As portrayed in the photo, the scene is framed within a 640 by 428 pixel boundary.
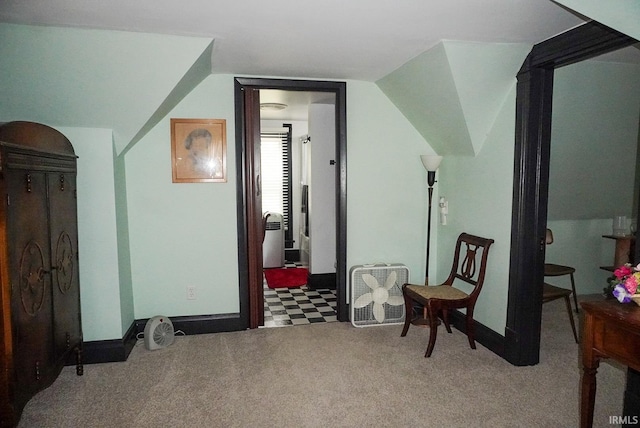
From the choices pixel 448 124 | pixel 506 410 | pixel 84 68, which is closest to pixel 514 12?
pixel 448 124

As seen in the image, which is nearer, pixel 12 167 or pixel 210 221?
pixel 12 167

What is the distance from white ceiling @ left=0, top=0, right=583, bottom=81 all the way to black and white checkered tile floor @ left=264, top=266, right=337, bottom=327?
230cm

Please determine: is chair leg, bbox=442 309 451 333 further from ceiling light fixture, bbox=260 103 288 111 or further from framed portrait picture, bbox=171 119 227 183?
ceiling light fixture, bbox=260 103 288 111

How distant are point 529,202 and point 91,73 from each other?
2.94 metres

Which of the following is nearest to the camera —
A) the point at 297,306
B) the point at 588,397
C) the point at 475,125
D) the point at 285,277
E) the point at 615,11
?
the point at 615,11

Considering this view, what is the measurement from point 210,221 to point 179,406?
1.53 m

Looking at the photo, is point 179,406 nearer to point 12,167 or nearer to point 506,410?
point 12,167

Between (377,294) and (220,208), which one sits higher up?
(220,208)

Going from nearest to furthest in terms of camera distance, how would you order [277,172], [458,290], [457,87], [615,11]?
1. [615,11]
2. [457,87]
3. [458,290]
4. [277,172]

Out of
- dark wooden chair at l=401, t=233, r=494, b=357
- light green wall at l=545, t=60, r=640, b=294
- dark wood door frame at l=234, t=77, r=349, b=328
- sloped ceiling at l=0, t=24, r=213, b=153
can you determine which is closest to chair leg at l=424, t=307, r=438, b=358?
dark wooden chair at l=401, t=233, r=494, b=357

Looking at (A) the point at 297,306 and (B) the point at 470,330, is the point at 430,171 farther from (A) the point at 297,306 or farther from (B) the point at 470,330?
(A) the point at 297,306

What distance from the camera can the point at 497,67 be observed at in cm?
294

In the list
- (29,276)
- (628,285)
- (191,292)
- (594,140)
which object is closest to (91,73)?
(29,276)

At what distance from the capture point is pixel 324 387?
8.96ft
